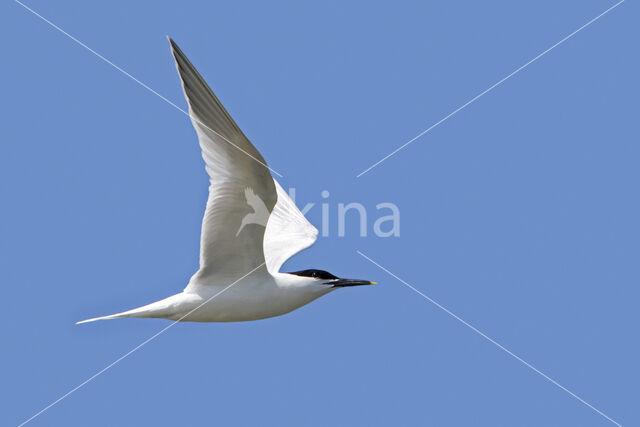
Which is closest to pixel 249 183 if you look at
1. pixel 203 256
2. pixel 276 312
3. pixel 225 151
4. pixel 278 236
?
pixel 225 151

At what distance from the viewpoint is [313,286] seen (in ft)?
30.3

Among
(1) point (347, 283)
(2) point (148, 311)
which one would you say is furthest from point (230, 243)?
(1) point (347, 283)

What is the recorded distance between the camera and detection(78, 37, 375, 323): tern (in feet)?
26.3

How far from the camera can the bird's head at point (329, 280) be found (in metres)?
9.31

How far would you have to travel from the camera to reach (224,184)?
8.37m

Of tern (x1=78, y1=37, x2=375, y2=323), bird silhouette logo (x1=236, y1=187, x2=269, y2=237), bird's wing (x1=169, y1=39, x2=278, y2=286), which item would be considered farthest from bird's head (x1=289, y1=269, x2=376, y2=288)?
bird silhouette logo (x1=236, y1=187, x2=269, y2=237)

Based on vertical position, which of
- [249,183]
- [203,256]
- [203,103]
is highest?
[203,103]

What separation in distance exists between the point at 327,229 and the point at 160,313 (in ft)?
7.81

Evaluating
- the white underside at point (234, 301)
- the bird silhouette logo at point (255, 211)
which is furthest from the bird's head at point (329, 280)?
the bird silhouette logo at point (255, 211)

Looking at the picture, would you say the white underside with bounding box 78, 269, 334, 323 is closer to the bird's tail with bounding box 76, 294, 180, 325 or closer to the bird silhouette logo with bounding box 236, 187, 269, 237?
the bird's tail with bounding box 76, 294, 180, 325

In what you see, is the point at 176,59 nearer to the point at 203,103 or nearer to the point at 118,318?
the point at 203,103

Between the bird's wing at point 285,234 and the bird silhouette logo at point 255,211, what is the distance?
→ 1614 millimetres

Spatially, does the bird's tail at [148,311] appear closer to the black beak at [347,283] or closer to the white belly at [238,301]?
the white belly at [238,301]

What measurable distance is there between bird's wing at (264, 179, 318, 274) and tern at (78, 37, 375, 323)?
98 centimetres
